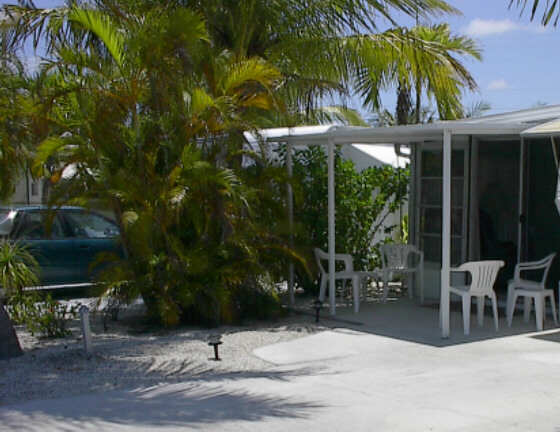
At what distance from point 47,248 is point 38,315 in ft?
9.39

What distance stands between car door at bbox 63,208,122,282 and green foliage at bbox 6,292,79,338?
2398mm

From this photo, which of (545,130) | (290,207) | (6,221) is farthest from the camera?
(6,221)

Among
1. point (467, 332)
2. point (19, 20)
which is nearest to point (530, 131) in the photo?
point (467, 332)

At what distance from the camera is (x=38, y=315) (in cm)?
939

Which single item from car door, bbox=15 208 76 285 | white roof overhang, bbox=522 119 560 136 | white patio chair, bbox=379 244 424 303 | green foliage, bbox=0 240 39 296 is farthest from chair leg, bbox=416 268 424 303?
green foliage, bbox=0 240 39 296

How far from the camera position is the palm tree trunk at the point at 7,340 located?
26.7 ft

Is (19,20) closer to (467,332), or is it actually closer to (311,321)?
(311,321)

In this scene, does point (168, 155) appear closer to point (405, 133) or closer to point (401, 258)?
point (405, 133)

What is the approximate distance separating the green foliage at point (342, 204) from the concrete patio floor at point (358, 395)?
3.19m

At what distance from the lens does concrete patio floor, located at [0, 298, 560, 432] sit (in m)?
5.87

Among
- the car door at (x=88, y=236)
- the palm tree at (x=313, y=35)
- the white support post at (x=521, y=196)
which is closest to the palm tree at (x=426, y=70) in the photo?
the palm tree at (x=313, y=35)

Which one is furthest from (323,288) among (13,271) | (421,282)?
(13,271)

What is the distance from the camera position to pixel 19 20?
11.4 metres

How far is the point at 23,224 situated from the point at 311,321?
4.83 meters
